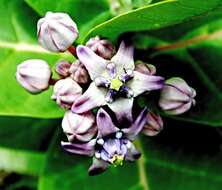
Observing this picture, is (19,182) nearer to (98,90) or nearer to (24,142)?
(24,142)

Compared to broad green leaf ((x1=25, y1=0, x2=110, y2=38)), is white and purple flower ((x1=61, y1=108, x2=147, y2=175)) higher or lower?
lower

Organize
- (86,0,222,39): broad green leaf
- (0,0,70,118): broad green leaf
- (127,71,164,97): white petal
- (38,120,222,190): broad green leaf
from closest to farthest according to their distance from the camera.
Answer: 1. (86,0,222,39): broad green leaf
2. (127,71,164,97): white petal
3. (0,0,70,118): broad green leaf
4. (38,120,222,190): broad green leaf

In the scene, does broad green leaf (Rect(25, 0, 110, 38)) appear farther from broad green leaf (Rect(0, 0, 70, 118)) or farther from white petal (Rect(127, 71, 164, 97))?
white petal (Rect(127, 71, 164, 97))

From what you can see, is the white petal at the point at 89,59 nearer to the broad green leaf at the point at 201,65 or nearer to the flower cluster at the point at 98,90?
the flower cluster at the point at 98,90

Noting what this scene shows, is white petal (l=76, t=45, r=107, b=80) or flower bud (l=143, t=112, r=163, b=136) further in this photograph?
flower bud (l=143, t=112, r=163, b=136)

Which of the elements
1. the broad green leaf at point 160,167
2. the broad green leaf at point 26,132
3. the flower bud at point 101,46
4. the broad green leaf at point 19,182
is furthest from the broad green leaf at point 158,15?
the broad green leaf at point 19,182

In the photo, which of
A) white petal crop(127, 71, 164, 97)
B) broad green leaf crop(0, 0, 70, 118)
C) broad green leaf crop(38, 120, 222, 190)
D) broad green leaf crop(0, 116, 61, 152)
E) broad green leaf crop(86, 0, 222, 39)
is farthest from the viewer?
broad green leaf crop(0, 116, 61, 152)

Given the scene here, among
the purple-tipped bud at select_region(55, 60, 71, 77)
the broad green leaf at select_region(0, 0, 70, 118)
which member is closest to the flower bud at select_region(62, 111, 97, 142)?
the purple-tipped bud at select_region(55, 60, 71, 77)

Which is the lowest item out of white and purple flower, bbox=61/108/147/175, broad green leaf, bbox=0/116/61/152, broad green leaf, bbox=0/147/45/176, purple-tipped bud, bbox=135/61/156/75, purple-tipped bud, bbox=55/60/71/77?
broad green leaf, bbox=0/147/45/176
